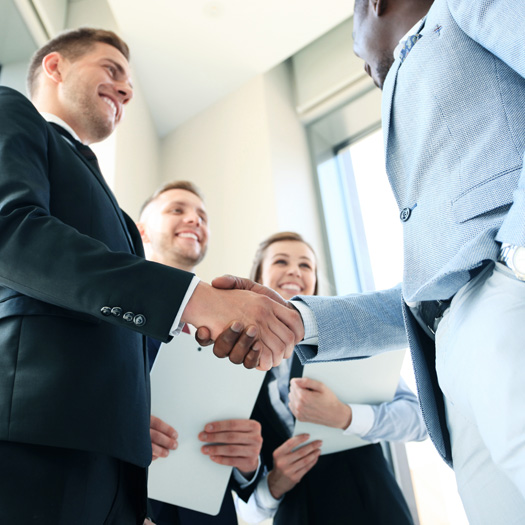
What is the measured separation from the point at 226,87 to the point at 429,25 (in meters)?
2.68

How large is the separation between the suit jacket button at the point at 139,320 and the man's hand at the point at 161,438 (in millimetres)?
514

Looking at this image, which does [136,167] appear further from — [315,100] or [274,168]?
[315,100]

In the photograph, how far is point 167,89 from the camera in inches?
137

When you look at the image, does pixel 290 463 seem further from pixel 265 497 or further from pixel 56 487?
pixel 56 487

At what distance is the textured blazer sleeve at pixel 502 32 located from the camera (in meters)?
0.69

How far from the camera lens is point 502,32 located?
→ 2.59 feet

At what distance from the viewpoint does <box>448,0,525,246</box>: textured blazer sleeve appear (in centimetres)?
69

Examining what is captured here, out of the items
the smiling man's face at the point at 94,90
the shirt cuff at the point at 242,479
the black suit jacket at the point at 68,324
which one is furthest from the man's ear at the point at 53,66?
the shirt cuff at the point at 242,479

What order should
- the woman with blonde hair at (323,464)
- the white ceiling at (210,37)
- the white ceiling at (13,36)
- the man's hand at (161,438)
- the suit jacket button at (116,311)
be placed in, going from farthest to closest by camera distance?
the white ceiling at (210,37), the white ceiling at (13,36), the woman with blonde hair at (323,464), the man's hand at (161,438), the suit jacket button at (116,311)

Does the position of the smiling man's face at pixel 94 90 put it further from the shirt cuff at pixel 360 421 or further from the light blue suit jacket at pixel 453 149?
the shirt cuff at pixel 360 421

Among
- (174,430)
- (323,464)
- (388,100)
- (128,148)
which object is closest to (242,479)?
(323,464)

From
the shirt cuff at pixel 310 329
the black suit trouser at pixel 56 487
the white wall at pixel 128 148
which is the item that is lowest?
the black suit trouser at pixel 56 487

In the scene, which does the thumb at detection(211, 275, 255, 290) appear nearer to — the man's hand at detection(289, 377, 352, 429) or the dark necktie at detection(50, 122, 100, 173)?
the dark necktie at detection(50, 122, 100, 173)

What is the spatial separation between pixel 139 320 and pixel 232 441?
2.05 ft
